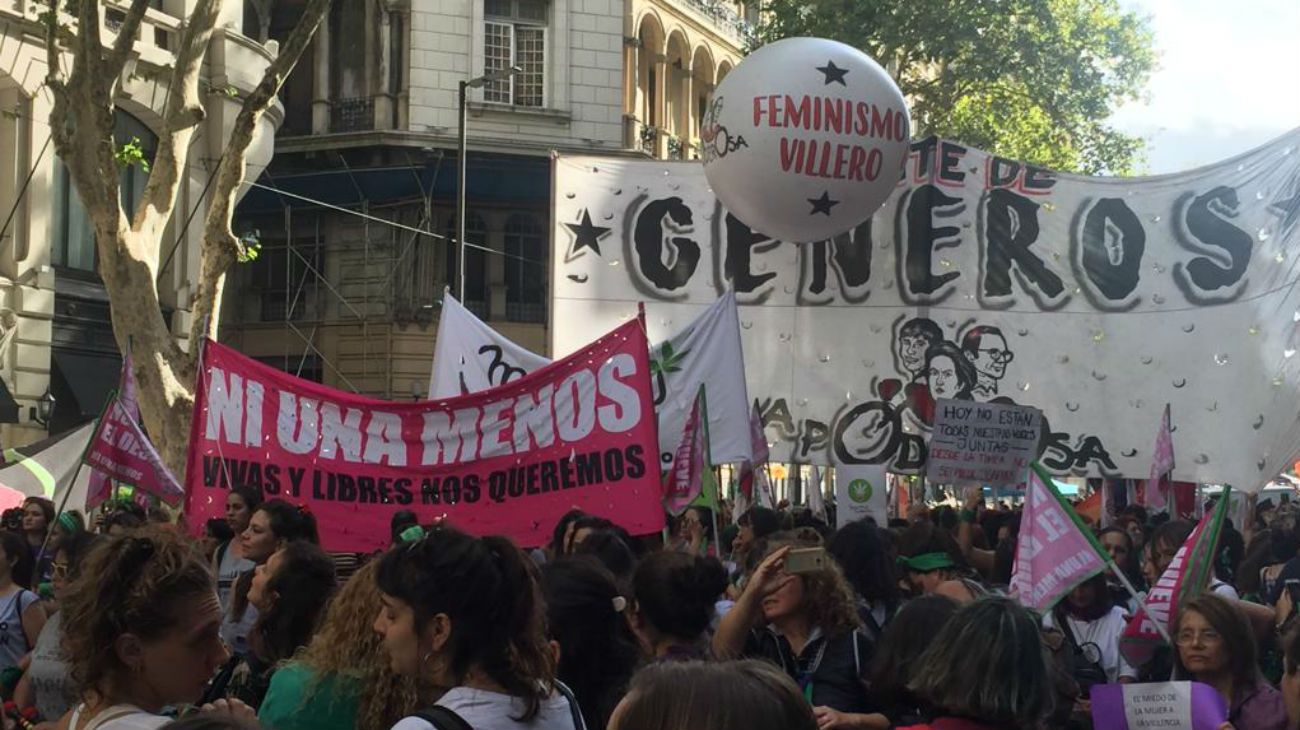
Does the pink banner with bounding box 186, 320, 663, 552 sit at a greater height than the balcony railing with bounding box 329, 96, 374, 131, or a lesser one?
lesser

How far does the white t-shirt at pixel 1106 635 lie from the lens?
23.0 feet

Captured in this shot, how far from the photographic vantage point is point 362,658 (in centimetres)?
430

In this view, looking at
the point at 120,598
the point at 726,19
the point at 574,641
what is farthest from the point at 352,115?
the point at 120,598

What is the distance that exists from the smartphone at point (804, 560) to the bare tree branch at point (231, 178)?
35.5 ft

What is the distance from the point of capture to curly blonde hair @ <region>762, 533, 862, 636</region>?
18.0ft

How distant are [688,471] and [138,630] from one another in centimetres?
773

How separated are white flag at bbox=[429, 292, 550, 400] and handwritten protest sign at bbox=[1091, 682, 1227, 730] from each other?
7.28m

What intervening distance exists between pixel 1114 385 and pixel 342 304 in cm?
2405

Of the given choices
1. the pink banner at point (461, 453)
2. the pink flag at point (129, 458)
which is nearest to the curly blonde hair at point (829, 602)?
the pink banner at point (461, 453)

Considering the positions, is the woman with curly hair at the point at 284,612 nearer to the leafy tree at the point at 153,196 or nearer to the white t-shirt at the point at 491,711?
the white t-shirt at the point at 491,711

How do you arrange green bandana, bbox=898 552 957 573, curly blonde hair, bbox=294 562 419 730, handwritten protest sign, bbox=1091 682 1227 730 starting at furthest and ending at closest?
green bandana, bbox=898 552 957 573 → handwritten protest sign, bbox=1091 682 1227 730 → curly blonde hair, bbox=294 562 419 730

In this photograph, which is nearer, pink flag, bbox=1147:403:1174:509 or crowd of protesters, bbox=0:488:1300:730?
crowd of protesters, bbox=0:488:1300:730

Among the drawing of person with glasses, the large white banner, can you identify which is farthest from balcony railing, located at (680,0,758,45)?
the drawing of person with glasses

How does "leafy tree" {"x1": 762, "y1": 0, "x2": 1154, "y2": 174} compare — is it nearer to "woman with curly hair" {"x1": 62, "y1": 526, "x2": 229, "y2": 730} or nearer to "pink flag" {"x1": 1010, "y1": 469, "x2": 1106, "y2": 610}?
"pink flag" {"x1": 1010, "y1": 469, "x2": 1106, "y2": 610}
